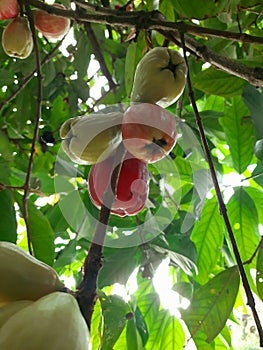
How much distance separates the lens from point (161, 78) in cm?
65

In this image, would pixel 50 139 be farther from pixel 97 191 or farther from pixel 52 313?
pixel 52 313

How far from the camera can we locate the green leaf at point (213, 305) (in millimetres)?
771

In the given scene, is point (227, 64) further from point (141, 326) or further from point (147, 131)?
point (141, 326)

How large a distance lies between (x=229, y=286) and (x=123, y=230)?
49cm

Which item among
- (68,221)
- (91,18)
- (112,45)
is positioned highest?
(112,45)

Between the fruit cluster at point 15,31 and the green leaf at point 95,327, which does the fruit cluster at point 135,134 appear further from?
the fruit cluster at point 15,31

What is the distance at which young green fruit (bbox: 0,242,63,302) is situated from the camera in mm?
438

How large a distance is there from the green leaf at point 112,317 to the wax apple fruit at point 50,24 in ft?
1.96

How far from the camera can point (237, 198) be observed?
→ 3.35 ft

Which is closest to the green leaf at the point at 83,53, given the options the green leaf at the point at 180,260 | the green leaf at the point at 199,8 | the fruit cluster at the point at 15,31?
Answer: the fruit cluster at the point at 15,31

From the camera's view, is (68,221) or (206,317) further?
(68,221)

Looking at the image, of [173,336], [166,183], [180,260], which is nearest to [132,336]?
[173,336]

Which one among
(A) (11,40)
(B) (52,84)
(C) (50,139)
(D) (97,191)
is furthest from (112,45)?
(D) (97,191)

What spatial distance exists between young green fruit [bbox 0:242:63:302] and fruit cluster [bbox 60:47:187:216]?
16 cm
